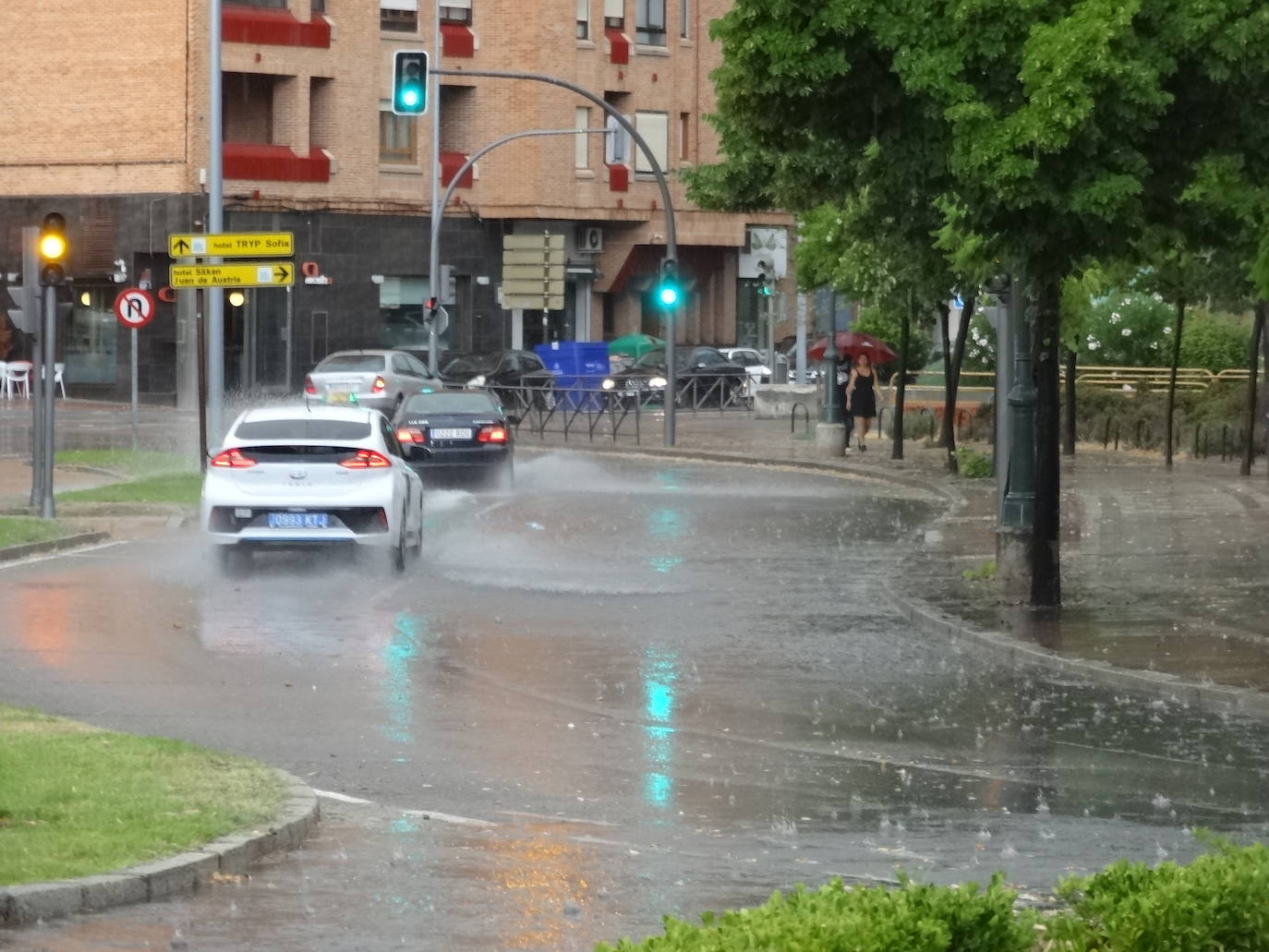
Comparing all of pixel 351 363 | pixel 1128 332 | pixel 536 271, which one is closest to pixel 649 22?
pixel 536 271

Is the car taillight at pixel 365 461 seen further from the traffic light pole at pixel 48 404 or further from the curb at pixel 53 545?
the traffic light pole at pixel 48 404

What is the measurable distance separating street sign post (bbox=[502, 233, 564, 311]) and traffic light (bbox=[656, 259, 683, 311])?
1213 centimetres

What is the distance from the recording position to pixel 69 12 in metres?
60.4

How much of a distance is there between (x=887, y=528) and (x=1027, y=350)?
8.47m

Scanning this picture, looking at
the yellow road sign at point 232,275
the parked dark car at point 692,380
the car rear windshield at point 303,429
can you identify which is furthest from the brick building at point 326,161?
the car rear windshield at point 303,429

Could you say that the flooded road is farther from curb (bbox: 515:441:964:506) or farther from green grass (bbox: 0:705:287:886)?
curb (bbox: 515:441:964:506)

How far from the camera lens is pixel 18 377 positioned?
60.5m

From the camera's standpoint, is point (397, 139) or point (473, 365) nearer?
point (473, 365)

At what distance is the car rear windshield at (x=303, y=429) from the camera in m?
20.9

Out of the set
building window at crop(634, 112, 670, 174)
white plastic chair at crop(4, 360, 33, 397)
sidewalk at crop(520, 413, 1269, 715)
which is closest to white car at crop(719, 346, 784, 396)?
building window at crop(634, 112, 670, 174)

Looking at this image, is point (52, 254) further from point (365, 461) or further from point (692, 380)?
point (692, 380)

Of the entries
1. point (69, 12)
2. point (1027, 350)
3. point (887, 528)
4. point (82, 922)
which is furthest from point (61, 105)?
point (82, 922)

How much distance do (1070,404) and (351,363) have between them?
15964 mm

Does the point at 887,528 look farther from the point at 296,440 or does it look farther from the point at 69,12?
the point at 69,12
